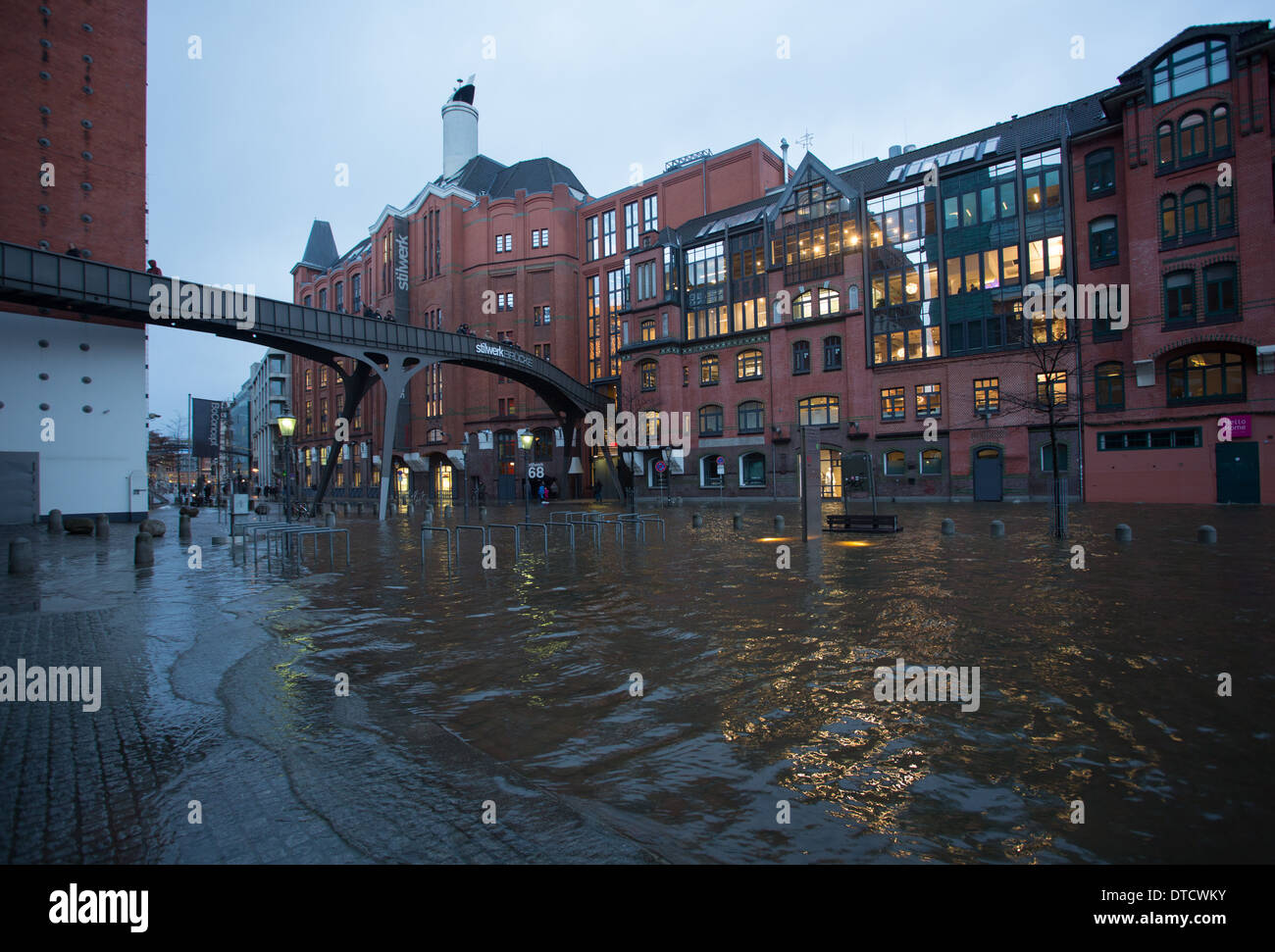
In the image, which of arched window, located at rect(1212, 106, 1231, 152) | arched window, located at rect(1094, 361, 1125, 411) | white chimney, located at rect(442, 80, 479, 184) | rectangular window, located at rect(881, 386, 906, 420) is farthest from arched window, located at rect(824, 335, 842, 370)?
white chimney, located at rect(442, 80, 479, 184)

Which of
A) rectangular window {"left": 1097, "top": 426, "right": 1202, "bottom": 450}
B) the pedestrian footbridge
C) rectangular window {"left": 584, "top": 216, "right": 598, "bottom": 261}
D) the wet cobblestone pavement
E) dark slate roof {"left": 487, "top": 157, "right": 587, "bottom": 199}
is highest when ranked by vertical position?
dark slate roof {"left": 487, "top": 157, "right": 587, "bottom": 199}

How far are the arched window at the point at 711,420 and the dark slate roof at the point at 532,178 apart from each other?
83.8 feet

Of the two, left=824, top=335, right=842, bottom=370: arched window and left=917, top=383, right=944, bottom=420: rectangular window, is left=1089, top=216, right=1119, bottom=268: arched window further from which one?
left=824, top=335, right=842, bottom=370: arched window

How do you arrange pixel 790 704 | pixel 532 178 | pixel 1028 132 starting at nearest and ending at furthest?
pixel 790 704 → pixel 1028 132 → pixel 532 178

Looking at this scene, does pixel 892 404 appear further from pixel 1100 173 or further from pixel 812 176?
pixel 812 176

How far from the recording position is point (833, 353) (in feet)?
133

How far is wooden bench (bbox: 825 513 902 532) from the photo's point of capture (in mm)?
18109

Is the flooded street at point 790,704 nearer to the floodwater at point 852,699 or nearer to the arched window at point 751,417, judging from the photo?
the floodwater at point 852,699

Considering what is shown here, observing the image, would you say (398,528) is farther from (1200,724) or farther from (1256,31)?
(1256,31)

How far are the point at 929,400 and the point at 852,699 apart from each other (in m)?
35.7

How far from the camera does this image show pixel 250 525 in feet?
49.2

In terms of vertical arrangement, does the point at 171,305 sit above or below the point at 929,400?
above


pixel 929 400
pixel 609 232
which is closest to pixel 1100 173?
pixel 929 400

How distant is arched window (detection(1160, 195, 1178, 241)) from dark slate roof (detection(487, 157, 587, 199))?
4302 cm
